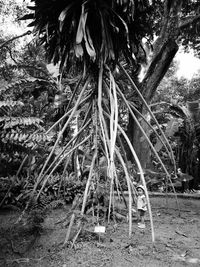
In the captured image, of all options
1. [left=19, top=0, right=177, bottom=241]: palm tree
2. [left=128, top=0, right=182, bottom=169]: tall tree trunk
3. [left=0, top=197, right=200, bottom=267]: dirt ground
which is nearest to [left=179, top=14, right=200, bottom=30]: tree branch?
[left=128, top=0, right=182, bottom=169]: tall tree trunk

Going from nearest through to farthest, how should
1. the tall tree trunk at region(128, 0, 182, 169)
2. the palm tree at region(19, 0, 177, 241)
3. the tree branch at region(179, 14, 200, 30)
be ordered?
the palm tree at region(19, 0, 177, 241), the tree branch at region(179, 14, 200, 30), the tall tree trunk at region(128, 0, 182, 169)

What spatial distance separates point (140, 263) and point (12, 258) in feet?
3.80

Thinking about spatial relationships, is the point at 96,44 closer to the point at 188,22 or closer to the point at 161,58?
the point at 161,58

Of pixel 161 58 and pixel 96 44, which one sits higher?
Result: pixel 161 58

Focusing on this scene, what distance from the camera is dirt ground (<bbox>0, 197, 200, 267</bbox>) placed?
221cm

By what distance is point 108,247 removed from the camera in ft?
8.28

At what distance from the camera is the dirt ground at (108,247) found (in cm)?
221

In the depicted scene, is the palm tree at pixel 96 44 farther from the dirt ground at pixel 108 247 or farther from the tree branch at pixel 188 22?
the tree branch at pixel 188 22

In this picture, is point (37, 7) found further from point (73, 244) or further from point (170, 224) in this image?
point (170, 224)

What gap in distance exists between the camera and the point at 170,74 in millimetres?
14070

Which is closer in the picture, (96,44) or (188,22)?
(96,44)

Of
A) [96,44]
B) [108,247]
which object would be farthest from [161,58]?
[108,247]

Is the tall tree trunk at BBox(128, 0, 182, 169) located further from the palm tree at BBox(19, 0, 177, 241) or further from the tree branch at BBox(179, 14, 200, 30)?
the palm tree at BBox(19, 0, 177, 241)

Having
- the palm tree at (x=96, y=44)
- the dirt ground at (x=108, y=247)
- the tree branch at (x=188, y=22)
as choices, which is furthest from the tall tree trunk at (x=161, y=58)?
the palm tree at (x=96, y=44)
